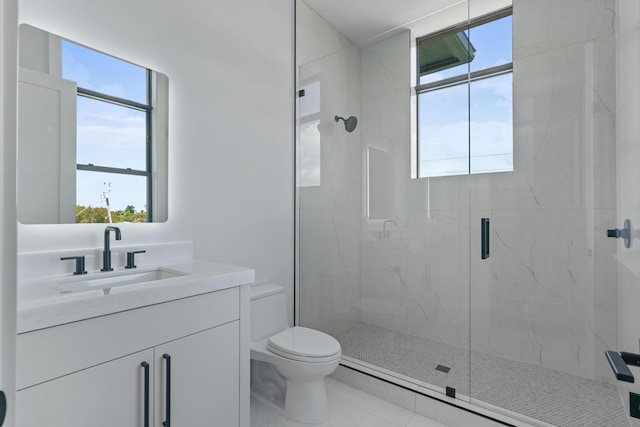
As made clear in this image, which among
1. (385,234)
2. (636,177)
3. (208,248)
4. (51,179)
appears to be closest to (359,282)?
(385,234)

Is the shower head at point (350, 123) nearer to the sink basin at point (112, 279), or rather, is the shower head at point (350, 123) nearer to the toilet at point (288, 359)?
the toilet at point (288, 359)

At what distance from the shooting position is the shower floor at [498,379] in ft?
5.56

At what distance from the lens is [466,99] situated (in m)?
2.26

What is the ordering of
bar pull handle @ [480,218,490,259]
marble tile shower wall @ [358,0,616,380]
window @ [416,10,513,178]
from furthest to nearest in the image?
window @ [416,10,513,178], bar pull handle @ [480,218,490,259], marble tile shower wall @ [358,0,616,380]

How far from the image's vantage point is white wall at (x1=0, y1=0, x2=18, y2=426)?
0.33m

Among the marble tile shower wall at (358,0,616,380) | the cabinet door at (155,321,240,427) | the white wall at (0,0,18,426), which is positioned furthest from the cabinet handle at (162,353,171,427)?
the marble tile shower wall at (358,0,616,380)

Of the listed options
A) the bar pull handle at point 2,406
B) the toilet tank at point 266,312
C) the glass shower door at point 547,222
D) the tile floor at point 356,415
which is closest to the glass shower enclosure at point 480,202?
the glass shower door at point 547,222

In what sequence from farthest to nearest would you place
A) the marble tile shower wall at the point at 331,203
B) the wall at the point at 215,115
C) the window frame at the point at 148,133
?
the marble tile shower wall at the point at 331,203
the window frame at the point at 148,133
the wall at the point at 215,115

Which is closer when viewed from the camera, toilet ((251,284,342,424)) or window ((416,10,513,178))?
toilet ((251,284,342,424))

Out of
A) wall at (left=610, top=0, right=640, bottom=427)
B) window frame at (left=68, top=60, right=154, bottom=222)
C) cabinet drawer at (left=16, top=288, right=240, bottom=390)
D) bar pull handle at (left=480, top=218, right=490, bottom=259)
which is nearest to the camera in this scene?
cabinet drawer at (left=16, top=288, right=240, bottom=390)

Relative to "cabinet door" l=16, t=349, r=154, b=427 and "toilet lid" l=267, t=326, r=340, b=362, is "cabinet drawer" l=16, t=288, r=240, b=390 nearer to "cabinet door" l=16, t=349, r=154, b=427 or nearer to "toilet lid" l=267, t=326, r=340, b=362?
"cabinet door" l=16, t=349, r=154, b=427

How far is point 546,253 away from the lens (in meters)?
2.08

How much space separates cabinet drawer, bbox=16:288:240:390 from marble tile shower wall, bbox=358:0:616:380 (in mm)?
1579

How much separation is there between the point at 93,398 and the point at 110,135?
1134mm
